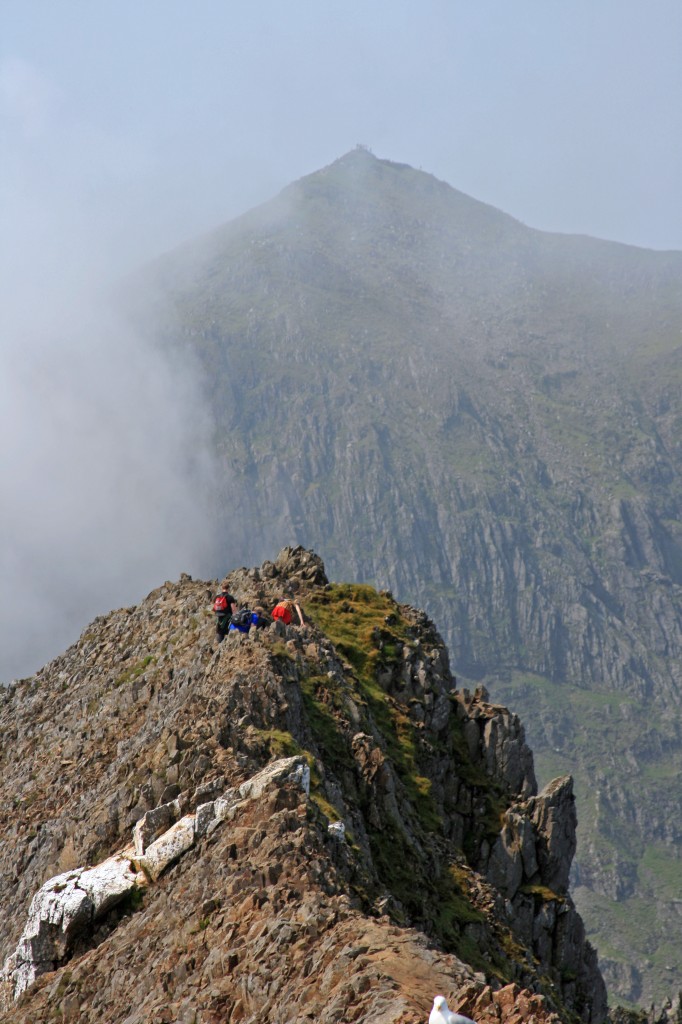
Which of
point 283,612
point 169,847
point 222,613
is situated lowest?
point 169,847

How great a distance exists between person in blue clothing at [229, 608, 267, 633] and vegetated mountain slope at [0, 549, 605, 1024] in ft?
3.46

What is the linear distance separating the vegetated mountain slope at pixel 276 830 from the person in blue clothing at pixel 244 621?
1.05m

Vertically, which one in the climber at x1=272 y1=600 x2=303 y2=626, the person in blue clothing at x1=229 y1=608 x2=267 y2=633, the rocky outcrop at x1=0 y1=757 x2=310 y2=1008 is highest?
the climber at x1=272 y1=600 x2=303 y2=626

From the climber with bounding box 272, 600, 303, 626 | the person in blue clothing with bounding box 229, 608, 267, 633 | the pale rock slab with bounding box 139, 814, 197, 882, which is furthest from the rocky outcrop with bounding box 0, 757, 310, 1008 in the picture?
the climber with bounding box 272, 600, 303, 626

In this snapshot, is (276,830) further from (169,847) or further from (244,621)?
(244,621)

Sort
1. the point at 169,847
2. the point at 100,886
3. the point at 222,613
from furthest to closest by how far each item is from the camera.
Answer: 1. the point at 222,613
2. the point at 100,886
3. the point at 169,847

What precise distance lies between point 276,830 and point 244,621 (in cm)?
2637

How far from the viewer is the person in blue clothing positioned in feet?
201

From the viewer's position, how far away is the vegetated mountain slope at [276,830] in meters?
29.3

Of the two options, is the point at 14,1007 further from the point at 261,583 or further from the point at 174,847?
the point at 261,583

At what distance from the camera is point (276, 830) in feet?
117

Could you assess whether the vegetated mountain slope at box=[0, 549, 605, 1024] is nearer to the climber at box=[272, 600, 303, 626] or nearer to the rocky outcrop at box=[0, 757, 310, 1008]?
the rocky outcrop at box=[0, 757, 310, 1008]

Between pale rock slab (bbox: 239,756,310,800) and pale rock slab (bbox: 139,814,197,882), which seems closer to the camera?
pale rock slab (bbox: 139,814,197,882)

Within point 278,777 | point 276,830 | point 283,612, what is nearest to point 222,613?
point 283,612
